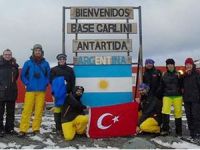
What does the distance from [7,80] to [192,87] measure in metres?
3.91

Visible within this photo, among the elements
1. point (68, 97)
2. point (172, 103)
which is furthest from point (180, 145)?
point (68, 97)

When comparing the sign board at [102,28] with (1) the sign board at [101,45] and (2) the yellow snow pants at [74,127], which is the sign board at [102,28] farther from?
(2) the yellow snow pants at [74,127]

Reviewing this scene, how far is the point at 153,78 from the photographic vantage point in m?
10.4

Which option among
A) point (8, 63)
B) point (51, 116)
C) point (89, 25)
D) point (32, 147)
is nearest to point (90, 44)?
point (89, 25)

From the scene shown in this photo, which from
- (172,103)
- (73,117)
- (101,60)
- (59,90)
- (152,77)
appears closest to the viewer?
(73,117)

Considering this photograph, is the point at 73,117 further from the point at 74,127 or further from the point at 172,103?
the point at 172,103

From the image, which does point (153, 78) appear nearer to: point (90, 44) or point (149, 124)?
point (149, 124)

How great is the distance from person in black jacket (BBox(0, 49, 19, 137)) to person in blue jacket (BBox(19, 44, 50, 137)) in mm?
233

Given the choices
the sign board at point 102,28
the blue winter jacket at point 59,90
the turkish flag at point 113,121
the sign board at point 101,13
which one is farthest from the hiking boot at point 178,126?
the sign board at point 101,13

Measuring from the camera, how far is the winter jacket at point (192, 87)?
9820 mm

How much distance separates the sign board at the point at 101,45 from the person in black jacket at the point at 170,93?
263cm

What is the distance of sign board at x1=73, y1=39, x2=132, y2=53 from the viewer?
1233 cm

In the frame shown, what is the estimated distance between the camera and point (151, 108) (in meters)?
10.1

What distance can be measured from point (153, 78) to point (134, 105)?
30.2 inches
